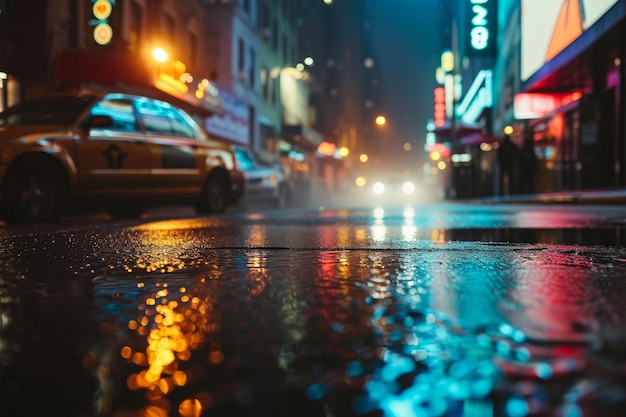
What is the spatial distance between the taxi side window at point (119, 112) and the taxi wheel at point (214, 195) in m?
1.72

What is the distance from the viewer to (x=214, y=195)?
10453 millimetres

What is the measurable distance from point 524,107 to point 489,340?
21121 mm

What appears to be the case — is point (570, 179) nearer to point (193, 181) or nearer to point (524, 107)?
point (524, 107)

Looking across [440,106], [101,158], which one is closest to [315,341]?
[101,158]

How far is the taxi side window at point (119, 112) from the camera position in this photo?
838 centimetres

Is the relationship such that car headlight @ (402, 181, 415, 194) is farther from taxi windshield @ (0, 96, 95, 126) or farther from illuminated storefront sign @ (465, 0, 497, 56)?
taxi windshield @ (0, 96, 95, 126)

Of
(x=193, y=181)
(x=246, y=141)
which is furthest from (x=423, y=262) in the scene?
(x=246, y=141)

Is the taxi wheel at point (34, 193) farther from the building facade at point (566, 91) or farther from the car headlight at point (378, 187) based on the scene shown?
the car headlight at point (378, 187)

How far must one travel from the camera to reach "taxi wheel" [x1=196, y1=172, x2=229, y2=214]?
1023 cm

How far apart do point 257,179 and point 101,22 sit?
588 cm

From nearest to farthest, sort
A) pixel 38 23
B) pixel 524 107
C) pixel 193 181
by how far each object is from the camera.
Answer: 1. pixel 193 181
2. pixel 38 23
3. pixel 524 107

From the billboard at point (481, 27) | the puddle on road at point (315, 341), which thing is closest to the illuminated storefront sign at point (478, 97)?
the billboard at point (481, 27)

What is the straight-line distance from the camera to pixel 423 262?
3268mm

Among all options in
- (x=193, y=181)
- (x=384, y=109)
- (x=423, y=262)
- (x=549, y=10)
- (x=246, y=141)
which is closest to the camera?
(x=423, y=262)
